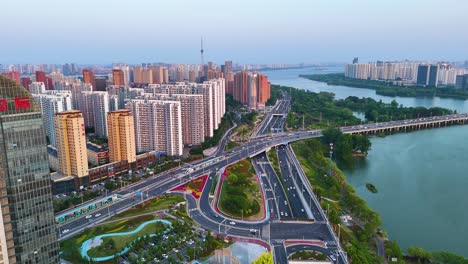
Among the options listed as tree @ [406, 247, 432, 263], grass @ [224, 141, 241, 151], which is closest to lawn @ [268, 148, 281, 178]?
grass @ [224, 141, 241, 151]

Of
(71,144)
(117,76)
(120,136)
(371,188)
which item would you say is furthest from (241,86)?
(71,144)

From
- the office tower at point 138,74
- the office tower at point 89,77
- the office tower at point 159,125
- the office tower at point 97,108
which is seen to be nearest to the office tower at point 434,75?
the office tower at point 138,74

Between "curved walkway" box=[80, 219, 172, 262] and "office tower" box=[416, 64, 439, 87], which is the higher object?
"office tower" box=[416, 64, 439, 87]

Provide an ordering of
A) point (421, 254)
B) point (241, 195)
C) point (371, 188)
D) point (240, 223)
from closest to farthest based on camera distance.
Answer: point (421, 254), point (240, 223), point (241, 195), point (371, 188)

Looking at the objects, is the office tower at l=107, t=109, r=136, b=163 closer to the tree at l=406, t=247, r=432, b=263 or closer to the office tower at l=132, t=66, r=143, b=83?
the tree at l=406, t=247, r=432, b=263

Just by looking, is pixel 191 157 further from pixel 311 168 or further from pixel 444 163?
pixel 444 163

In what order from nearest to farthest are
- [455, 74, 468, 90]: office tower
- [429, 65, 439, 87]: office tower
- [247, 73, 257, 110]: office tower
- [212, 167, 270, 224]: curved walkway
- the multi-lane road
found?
Answer: 1. the multi-lane road
2. [212, 167, 270, 224]: curved walkway
3. [247, 73, 257, 110]: office tower
4. [455, 74, 468, 90]: office tower
5. [429, 65, 439, 87]: office tower

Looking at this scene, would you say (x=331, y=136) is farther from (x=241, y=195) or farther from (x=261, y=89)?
(x=261, y=89)
